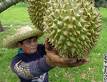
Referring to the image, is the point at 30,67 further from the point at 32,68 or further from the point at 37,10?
the point at 37,10

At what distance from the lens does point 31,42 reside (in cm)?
420

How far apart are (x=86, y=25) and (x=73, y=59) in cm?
28

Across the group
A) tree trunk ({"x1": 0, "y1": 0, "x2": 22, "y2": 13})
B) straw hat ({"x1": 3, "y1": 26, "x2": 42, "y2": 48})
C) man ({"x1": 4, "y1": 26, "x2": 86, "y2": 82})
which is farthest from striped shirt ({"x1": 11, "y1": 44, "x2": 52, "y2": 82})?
tree trunk ({"x1": 0, "y1": 0, "x2": 22, "y2": 13})

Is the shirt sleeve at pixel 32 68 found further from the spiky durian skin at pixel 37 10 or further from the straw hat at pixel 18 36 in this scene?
the spiky durian skin at pixel 37 10

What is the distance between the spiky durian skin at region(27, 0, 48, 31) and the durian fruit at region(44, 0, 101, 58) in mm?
177

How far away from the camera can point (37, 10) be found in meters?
2.25

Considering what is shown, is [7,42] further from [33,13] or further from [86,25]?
[86,25]

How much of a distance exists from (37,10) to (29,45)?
1996 millimetres

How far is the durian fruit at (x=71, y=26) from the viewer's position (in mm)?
1958

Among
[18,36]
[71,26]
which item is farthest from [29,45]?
[71,26]

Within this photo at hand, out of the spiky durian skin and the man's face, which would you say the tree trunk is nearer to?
the man's face

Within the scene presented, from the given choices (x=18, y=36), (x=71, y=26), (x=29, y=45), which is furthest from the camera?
(x=29, y=45)

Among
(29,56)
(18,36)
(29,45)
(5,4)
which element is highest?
(5,4)

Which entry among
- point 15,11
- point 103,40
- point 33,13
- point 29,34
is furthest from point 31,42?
point 15,11
